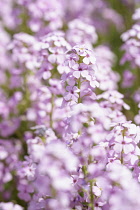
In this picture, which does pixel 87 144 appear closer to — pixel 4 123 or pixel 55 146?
pixel 55 146

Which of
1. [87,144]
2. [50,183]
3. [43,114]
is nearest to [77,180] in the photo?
[87,144]

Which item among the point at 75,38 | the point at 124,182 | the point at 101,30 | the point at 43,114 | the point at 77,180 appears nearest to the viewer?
the point at 124,182

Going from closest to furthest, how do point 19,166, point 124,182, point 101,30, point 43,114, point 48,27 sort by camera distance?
point 124,182
point 19,166
point 43,114
point 48,27
point 101,30

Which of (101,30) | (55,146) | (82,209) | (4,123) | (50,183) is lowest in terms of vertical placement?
(82,209)

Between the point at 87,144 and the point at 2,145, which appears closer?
the point at 87,144

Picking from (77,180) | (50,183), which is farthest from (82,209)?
(50,183)

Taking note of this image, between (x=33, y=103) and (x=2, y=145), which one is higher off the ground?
(x=33, y=103)

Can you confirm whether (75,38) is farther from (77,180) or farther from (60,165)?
(60,165)
